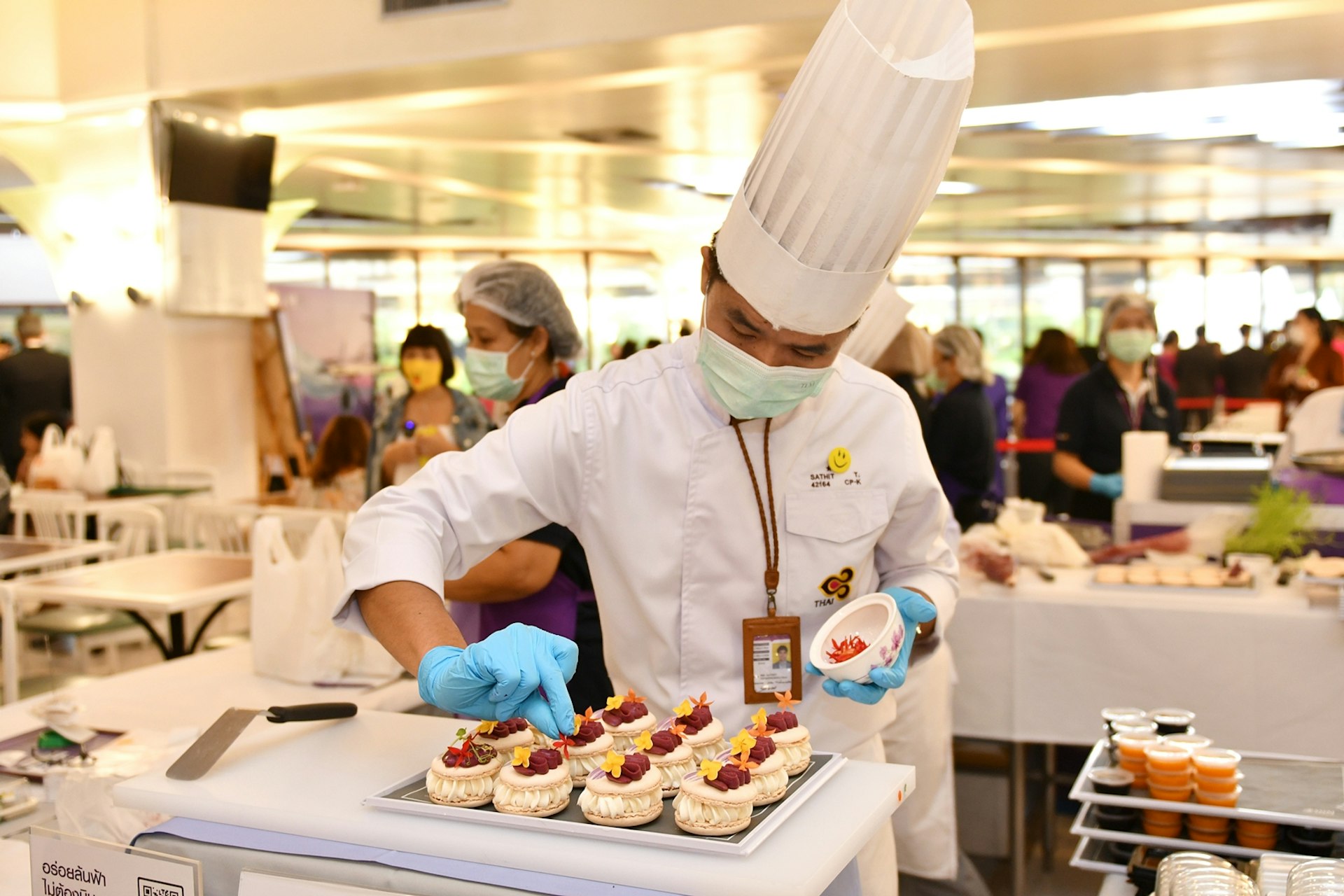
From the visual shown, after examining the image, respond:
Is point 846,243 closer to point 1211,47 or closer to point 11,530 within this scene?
point 1211,47

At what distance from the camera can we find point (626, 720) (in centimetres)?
138

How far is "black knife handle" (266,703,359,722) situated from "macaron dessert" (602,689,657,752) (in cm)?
33

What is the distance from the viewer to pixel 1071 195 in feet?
35.0

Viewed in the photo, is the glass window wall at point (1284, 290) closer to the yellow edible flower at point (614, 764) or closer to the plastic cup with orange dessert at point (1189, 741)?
the plastic cup with orange dessert at point (1189, 741)

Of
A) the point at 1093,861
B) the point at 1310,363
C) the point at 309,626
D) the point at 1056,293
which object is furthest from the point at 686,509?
the point at 1056,293

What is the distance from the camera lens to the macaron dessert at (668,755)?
1211 mm

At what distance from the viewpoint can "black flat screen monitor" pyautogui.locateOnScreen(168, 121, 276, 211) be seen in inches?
256

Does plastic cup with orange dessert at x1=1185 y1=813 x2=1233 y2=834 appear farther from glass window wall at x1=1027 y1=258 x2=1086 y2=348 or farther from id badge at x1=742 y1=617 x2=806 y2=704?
glass window wall at x1=1027 y1=258 x2=1086 y2=348

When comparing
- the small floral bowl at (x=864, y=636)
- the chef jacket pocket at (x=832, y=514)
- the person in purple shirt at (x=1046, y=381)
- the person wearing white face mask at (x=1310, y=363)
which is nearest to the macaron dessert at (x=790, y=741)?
the small floral bowl at (x=864, y=636)

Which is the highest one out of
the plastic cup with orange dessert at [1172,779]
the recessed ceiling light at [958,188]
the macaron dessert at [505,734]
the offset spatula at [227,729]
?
the recessed ceiling light at [958,188]

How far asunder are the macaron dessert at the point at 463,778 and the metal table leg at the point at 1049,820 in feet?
8.00

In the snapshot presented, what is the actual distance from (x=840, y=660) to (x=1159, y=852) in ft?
1.63

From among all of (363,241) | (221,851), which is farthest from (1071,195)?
(221,851)

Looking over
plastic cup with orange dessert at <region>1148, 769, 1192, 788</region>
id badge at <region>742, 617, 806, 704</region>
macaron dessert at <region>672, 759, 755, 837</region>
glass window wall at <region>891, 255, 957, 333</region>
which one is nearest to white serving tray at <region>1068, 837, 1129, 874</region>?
plastic cup with orange dessert at <region>1148, 769, 1192, 788</region>
